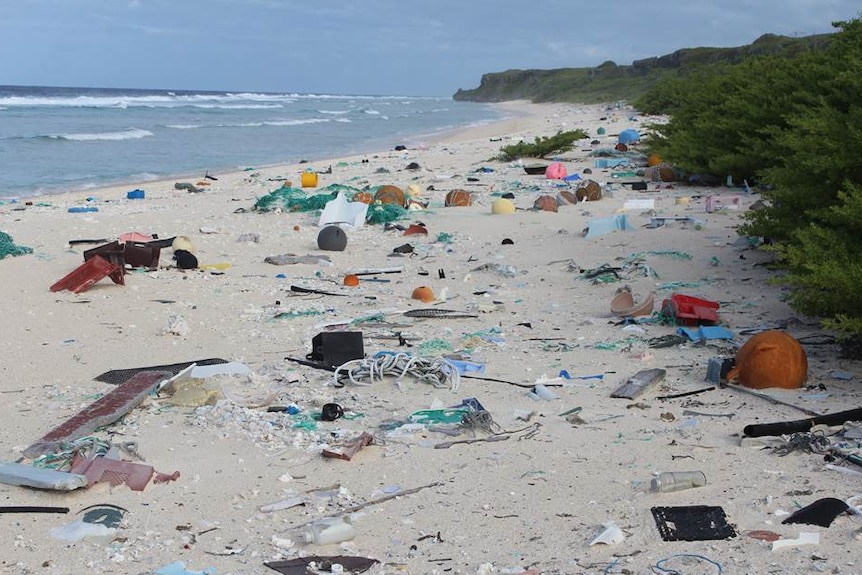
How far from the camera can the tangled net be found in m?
4.68

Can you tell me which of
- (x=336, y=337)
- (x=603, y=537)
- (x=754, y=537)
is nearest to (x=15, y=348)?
(x=336, y=337)

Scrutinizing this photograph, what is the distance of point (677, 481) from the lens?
10.8ft

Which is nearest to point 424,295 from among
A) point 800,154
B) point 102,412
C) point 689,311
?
point 689,311

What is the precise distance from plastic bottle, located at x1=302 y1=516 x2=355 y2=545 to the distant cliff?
2434 cm

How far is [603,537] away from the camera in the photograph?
2967mm

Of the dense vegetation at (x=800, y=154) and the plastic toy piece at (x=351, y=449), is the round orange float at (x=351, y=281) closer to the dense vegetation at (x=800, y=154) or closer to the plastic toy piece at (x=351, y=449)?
the dense vegetation at (x=800, y=154)

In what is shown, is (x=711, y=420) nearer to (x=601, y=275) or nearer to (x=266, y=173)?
(x=601, y=275)

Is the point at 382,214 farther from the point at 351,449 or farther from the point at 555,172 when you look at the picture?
the point at 351,449

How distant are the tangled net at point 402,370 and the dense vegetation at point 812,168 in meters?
1.87

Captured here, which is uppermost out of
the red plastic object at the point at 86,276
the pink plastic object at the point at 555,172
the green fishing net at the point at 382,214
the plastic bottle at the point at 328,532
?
the pink plastic object at the point at 555,172

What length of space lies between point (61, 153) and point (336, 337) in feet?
60.7

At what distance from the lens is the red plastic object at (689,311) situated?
18.1 ft

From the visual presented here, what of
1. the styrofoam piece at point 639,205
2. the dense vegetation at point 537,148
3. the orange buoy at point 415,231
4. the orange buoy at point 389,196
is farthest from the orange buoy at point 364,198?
the dense vegetation at point 537,148

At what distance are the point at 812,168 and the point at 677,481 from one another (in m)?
3.04
